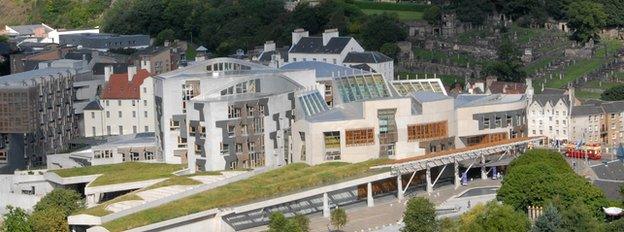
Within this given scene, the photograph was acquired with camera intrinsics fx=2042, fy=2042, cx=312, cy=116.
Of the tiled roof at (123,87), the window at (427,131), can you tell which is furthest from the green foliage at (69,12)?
the window at (427,131)

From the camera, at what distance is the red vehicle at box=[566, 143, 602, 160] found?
74062 mm

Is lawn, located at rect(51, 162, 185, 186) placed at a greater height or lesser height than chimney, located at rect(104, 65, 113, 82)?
lesser

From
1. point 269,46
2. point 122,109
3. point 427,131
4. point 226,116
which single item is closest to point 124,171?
point 226,116

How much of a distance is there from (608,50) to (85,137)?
28835mm

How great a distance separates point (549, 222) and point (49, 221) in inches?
623

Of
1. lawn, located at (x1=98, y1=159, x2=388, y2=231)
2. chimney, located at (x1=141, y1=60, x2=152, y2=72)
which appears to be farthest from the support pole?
chimney, located at (x1=141, y1=60, x2=152, y2=72)

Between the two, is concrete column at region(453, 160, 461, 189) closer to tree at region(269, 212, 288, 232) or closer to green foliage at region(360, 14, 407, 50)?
tree at region(269, 212, 288, 232)

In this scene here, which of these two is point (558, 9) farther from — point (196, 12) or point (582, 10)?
point (196, 12)

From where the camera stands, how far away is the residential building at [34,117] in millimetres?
72750

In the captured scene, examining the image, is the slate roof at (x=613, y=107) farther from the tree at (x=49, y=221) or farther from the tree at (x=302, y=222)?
the tree at (x=49, y=221)

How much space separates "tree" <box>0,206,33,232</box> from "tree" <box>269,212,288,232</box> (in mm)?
7902

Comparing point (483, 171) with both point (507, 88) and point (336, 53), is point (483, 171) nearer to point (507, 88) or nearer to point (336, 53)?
point (507, 88)

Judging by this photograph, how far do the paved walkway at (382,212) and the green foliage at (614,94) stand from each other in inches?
588

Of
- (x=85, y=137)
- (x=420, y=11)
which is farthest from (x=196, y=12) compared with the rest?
(x=85, y=137)
